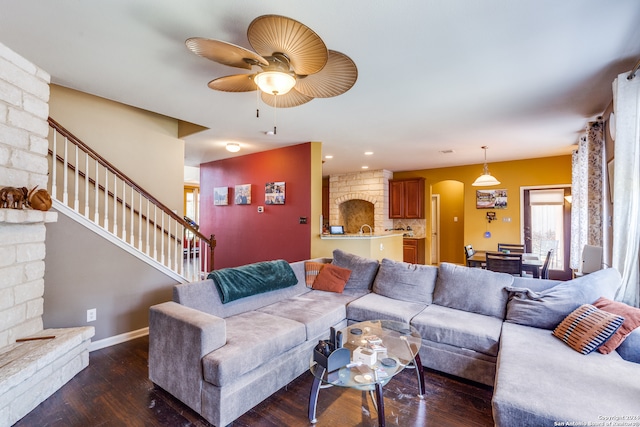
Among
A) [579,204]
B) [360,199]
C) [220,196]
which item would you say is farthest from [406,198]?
[220,196]

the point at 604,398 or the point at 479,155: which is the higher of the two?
the point at 479,155

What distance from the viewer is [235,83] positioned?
214cm

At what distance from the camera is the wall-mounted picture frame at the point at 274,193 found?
16.8 feet

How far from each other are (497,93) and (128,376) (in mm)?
4335

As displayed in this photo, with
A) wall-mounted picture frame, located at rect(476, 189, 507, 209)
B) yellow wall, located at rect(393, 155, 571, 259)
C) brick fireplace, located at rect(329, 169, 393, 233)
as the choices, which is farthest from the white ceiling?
brick fireplace, located at rect(329, 169, 393, 233)

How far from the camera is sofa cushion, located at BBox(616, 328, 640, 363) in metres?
1.80

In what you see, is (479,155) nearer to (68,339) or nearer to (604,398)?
(604,398)

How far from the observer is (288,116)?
361cm

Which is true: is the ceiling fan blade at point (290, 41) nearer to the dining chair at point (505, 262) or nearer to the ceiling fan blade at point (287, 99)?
the ceiling fan blade at point (287, 99)

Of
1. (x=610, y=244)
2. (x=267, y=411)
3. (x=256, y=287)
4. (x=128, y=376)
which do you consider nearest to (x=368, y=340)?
(x=267, y=411)

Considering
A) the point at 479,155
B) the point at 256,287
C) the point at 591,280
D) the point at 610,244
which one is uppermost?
the point at 479,155

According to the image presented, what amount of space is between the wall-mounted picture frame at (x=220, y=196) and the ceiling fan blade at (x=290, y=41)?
452cm

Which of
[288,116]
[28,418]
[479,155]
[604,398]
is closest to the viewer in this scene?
[604,398]

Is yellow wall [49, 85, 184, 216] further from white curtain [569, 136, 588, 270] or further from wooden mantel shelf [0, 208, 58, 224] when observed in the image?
white curtain [569, 136, 588, 270]
